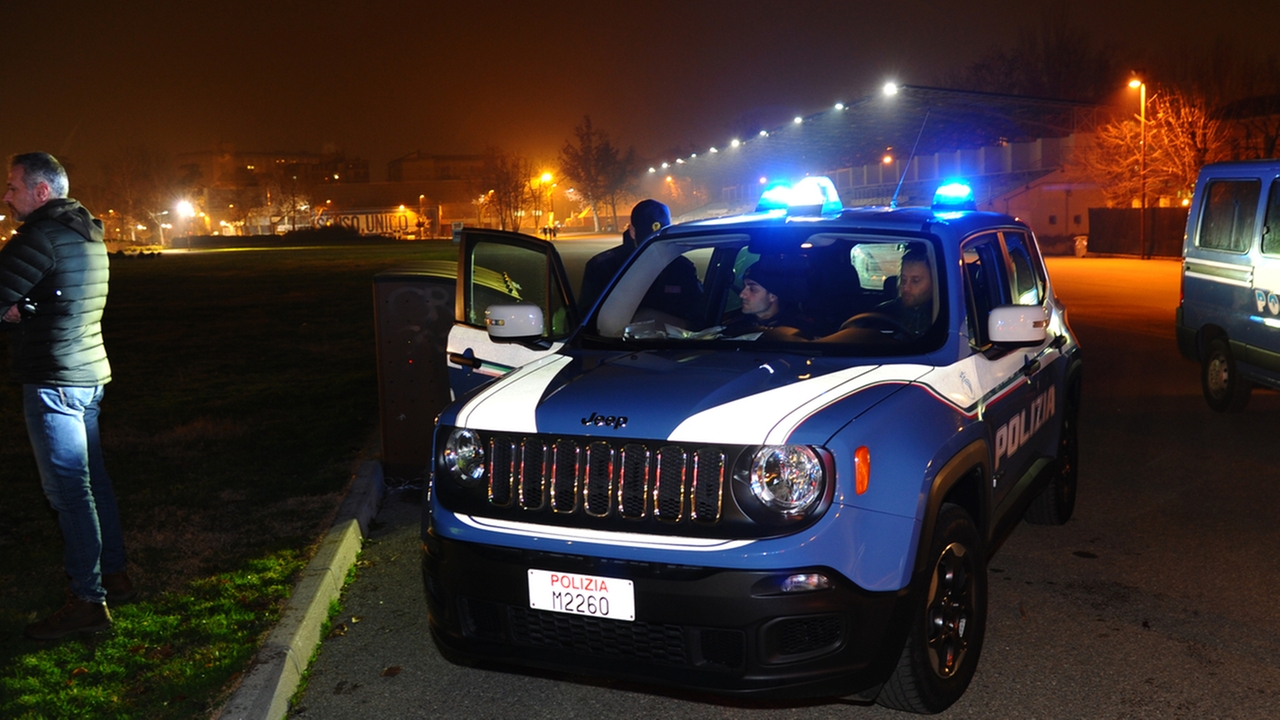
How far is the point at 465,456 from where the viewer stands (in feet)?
12.8

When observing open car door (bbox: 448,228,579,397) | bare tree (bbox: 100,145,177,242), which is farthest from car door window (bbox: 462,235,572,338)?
bare tree (bbox: 100,145,177,242)

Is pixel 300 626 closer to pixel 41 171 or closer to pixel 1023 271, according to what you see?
pixel 41 171

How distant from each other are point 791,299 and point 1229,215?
20.0 feet

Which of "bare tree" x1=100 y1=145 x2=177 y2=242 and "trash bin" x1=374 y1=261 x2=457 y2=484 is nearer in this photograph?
"trash bin" x1=374 y1=261 x2=457 y2=484

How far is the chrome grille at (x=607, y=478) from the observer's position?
3.49 m

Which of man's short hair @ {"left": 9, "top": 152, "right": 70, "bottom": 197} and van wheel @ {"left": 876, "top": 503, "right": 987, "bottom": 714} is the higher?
man's short hair @ {"left": 9, "top": 152, "right": 70, "bottom": 197}

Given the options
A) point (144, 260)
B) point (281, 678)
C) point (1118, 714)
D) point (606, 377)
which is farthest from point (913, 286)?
point (144, 260)

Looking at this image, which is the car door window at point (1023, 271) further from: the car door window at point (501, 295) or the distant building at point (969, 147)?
the distant building at point (969, 147)

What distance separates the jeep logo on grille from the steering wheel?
4.54 ft

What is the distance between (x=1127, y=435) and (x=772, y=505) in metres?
6.45

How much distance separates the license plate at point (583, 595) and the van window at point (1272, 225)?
7.27 metres

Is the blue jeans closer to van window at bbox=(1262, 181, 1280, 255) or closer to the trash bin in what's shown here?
the trash bin

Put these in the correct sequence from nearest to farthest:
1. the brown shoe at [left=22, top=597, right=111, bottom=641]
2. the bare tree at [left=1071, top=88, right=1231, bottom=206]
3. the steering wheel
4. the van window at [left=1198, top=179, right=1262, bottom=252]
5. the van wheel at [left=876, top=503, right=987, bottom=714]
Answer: the van wheel at [left=876, top=503, right=987, bottom=714] < the steering wheel < the brown shoe at [left=22, top=597, right=111, bottom=641] < the van window at [left=1198, top=179, right=1262, bottom=252] < the bare tree at [left=1071, top=88, right=1231, bottom=206]

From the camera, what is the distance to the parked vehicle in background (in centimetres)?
886
